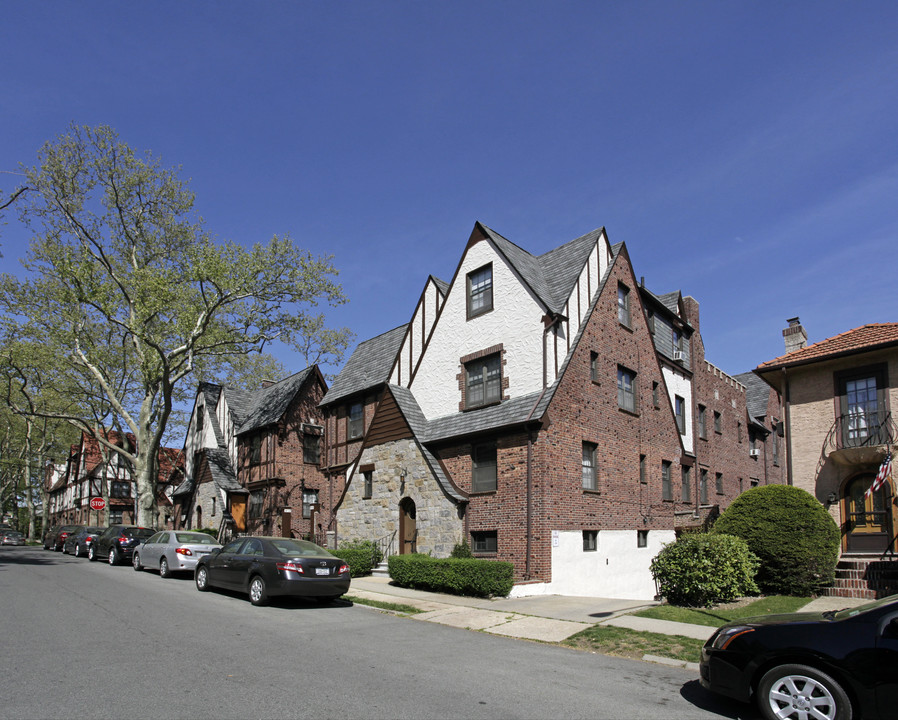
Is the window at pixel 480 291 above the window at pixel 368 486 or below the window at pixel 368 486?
above

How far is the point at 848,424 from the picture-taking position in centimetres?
1750

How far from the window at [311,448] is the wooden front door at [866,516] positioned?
22.3 m

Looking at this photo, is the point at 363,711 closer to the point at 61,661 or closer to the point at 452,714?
the point at 452,714

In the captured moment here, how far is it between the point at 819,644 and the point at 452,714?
3357mm

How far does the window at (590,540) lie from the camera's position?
18.9 meters

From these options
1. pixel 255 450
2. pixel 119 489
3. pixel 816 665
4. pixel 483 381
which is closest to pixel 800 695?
pixel 816 665

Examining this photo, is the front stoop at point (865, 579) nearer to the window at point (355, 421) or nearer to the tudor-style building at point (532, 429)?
the tudor-style building at point (532, 429)

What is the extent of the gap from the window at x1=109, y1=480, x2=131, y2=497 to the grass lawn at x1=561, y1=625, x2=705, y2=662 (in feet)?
197

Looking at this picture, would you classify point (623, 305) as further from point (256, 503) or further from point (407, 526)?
point (256, 503)

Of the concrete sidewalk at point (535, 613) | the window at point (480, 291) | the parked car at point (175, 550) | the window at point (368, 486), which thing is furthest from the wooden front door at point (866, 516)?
the parked car at point (175, 550)

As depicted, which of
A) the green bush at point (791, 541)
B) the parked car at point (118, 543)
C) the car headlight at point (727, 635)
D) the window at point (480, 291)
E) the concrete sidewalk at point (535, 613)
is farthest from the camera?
the parked car at point (118, 543)

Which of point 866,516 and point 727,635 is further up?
point 866,516

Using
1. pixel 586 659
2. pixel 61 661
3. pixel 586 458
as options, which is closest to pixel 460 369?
pixel 586 458

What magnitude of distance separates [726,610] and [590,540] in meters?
6.56
